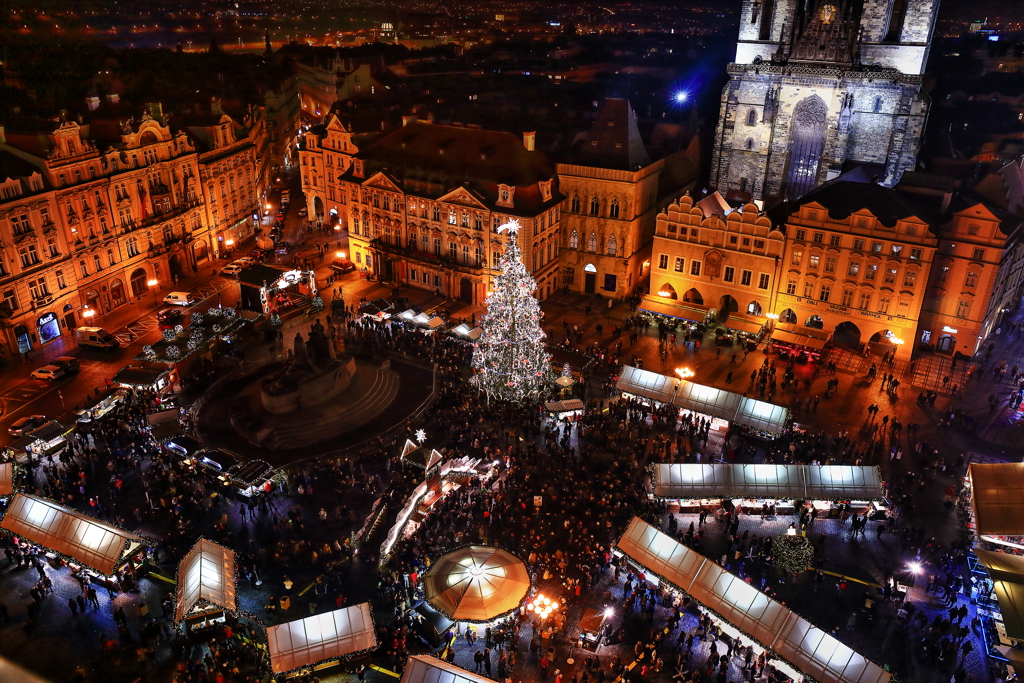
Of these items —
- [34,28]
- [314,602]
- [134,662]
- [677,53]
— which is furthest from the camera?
[677,53]

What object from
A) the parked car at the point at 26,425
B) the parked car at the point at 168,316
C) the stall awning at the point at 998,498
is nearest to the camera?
the stall awning at the point at 998,498

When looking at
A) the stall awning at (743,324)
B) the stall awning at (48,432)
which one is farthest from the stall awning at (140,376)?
the stall awning at (743,324)

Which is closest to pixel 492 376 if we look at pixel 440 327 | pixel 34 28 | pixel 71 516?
pixel 440 327

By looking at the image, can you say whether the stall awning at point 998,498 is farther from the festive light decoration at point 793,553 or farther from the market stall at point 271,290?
the market stall at point 271,290

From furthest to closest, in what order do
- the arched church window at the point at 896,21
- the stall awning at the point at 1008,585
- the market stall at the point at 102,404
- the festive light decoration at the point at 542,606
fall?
1. the arched church window at the point at 896,21
2. the market stall at the point at 102,404
3. the festive light decoration at the point at 542,606
4. the stall awning at the point at 1008,585

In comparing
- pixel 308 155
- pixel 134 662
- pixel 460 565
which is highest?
pixel 308 155

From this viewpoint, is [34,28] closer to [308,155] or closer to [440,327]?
[308,155]
